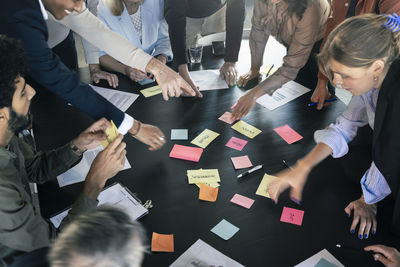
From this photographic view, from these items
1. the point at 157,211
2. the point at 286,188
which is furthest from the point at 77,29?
the point at 286,188

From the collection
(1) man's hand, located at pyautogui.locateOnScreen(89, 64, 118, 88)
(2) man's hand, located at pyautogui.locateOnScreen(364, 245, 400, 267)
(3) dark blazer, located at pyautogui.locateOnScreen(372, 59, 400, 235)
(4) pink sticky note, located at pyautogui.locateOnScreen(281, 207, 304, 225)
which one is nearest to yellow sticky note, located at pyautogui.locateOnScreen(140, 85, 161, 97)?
(1) man's hand, located at pyautogui.locateOnScreen(89, 64, 118, 88)

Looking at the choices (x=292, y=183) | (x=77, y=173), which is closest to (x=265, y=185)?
(x=292, y=183)

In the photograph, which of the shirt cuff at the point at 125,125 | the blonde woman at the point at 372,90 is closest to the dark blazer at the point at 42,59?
the shirt cuff at the point at 125,125

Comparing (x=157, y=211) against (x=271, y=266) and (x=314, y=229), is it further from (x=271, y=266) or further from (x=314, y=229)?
(x=314, y=229)

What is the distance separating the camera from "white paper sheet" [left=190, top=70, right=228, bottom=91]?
2004 millimetres

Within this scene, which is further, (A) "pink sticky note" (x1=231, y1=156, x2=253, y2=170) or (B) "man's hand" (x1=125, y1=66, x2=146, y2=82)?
(B) "man's hand" (x1=125, y1=66, x2=146, y2=82)

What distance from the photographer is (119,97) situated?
1908 mm

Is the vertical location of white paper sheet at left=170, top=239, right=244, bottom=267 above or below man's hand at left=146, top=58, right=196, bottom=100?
below

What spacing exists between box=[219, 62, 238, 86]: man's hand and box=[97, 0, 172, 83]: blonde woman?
42cm

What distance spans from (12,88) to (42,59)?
11.8 inches

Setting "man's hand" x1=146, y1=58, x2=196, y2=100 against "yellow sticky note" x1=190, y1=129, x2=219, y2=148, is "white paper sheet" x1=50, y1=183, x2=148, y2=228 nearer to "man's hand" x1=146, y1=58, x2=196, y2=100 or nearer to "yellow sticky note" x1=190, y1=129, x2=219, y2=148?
"yellow sticky note" x1=190, y1=129, x2=219, y2=148

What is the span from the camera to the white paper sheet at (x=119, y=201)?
3.97 feet

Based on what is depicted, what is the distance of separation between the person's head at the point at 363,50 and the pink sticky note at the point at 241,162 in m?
0.51

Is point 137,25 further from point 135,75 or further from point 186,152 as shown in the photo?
point 186,152
